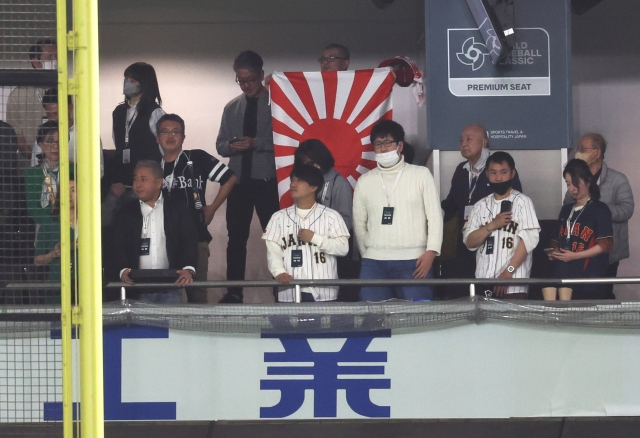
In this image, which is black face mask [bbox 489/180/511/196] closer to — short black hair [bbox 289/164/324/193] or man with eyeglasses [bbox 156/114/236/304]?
short black hair [bbox 289/164/324/193]

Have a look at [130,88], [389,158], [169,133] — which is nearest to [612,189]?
[389,158]

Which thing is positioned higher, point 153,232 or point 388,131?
point 388,131

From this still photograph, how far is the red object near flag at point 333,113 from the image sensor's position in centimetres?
761

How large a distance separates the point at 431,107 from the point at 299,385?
2.71m

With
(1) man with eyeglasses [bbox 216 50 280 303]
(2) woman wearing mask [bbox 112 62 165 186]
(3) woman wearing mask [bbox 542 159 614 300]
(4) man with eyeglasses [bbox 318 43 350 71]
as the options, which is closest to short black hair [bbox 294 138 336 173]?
(1) man with eyeglasses [bbox 216 50 280 303]

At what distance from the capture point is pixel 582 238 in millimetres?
6488

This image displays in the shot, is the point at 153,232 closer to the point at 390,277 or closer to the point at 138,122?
the point at 138,122

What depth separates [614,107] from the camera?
10219 mm

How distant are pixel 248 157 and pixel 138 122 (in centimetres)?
99

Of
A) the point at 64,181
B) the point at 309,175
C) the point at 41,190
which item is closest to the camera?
the point at 64,181

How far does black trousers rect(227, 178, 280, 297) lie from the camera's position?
26.2 feet

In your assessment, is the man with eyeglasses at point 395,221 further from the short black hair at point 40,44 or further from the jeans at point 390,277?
the short black hair at point 40,44

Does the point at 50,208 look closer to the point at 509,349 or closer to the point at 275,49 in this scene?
the point at 509,349

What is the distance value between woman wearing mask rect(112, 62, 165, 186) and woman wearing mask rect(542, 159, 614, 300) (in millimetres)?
3122
